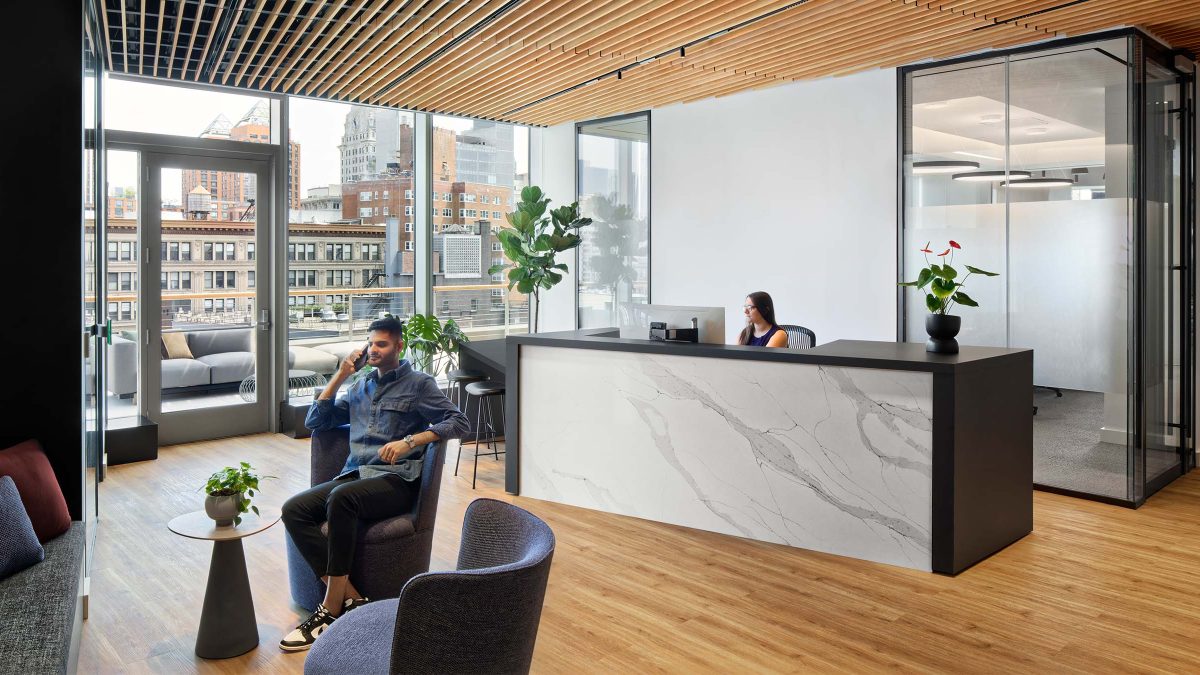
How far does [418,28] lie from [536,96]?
209cm

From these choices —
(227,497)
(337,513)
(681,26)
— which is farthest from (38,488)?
(681,26)

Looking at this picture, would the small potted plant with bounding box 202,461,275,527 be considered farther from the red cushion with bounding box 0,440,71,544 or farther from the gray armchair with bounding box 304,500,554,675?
the gray armchair with bounding box 304,500,554,675

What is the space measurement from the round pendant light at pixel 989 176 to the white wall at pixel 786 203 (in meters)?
0.61

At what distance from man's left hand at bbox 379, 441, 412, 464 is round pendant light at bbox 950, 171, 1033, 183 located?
4.36m

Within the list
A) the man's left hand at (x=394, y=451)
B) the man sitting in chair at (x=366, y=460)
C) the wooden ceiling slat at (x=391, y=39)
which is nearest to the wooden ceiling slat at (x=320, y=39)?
the wooden ceiling slat at (x=391, y=39)

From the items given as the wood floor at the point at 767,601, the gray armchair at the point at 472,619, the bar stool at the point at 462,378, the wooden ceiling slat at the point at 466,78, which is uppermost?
the wooden ceiling slat at the point at 466,78

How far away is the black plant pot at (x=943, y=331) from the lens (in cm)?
455

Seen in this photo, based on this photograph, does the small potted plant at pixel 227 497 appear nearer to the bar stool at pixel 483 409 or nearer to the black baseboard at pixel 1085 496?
the bar stool at pixel 483 409

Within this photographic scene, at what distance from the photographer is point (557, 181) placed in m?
9.29

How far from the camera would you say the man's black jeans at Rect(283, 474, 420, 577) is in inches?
140

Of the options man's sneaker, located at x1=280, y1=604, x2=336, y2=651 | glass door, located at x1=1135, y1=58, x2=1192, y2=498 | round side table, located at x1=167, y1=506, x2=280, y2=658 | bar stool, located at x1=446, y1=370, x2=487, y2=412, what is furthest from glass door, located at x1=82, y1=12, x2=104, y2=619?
glass door, located at x1=1135, y1=58, x2=1192, y2=498

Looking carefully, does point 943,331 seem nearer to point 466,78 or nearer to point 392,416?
point 392,416

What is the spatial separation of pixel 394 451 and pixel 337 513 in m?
0.35

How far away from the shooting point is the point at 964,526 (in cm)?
432
